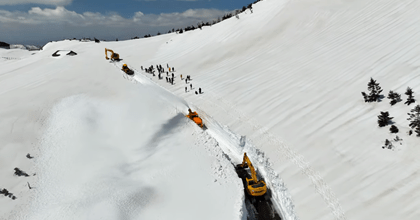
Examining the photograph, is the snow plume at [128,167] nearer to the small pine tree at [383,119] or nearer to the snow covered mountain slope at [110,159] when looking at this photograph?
the snow covered mountain slope at [110,159]

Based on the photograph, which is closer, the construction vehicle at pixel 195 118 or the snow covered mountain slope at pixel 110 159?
the snow covered mountain slope at pixel 110 159

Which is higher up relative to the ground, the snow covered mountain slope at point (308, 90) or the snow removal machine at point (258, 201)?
the snow covered mountain slope at point (308, 90)

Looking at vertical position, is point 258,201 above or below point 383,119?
below

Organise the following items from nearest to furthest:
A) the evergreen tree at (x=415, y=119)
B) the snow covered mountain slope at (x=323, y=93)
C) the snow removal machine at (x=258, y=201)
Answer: the snow covered mountain slope at (x=323, y=93), the evergreen tree at (x=415, y=119), the snow removal machine at (x=258, y=201)

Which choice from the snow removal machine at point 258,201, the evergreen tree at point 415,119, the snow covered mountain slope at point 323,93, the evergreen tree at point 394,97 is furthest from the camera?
the evergreen tree at point 394,97

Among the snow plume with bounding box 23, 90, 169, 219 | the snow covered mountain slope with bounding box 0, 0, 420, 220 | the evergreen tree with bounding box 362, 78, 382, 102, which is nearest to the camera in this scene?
the snow covered mountain slope with bounding box 0, 0, 420, 220

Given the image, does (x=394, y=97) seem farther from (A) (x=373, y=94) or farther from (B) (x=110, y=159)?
(B) (x=110, y=159)

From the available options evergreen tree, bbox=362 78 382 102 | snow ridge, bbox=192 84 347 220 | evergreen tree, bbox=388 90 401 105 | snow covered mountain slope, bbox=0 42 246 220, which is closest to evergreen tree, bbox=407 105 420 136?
evergreen tree, bbox=388 90 401 105

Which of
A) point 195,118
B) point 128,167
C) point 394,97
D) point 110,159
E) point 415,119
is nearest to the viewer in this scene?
point 415,119

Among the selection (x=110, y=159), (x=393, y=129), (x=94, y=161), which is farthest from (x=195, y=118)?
(x=393, y=129)

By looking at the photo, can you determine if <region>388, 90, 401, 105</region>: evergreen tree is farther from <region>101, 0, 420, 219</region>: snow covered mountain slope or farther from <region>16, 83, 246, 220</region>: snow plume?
<region>16, 83, 246, 220</region>: snow plume

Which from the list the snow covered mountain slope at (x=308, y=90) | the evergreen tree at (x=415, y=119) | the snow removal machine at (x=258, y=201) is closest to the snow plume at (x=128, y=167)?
the snow removal machine at (x=258, y=201)

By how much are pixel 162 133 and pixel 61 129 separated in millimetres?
6182

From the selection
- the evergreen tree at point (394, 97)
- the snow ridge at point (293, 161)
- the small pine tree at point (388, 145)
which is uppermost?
the evergreen tree at point (394, 97)
